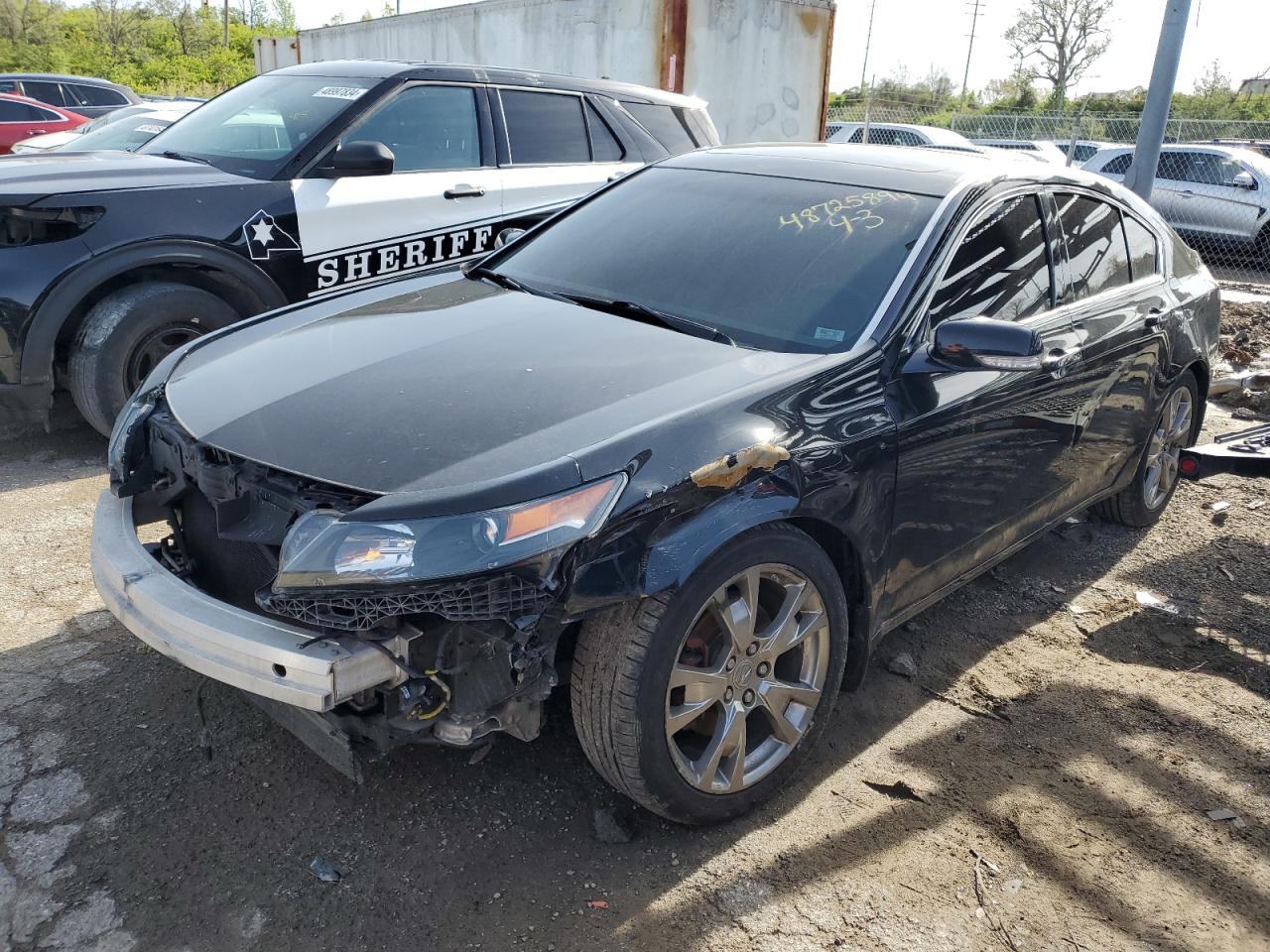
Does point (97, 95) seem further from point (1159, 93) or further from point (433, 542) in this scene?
point (433, 542)

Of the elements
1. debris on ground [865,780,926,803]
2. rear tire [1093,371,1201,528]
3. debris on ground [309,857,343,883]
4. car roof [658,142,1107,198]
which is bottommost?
debris on ground [865,780,926,803]

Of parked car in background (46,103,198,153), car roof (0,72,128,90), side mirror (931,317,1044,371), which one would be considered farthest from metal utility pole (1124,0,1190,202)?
car roof (0,72,128,90)

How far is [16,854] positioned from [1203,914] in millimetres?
2888

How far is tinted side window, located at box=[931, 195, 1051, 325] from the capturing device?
317cm

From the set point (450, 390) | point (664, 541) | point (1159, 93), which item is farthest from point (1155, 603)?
point (1159, 93)

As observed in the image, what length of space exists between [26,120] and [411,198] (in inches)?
536

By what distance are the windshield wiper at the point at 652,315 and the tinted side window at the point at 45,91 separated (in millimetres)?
18152

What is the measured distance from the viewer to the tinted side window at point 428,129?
5.59 metres

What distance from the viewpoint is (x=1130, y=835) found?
2.79 meters

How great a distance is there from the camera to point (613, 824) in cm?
268

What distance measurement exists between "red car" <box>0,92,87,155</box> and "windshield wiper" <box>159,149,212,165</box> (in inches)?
474

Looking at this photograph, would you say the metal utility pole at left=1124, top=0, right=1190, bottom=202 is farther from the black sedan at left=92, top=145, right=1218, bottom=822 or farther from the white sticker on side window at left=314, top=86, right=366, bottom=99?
the white sticker on side window at left=314, top=86, right=366, bottom=99

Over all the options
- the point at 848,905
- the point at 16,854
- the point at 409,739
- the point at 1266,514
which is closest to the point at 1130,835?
the point at 848,905

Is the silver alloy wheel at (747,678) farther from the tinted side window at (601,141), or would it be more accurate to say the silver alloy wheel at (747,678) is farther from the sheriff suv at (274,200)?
the tinted side window at (601,141)
